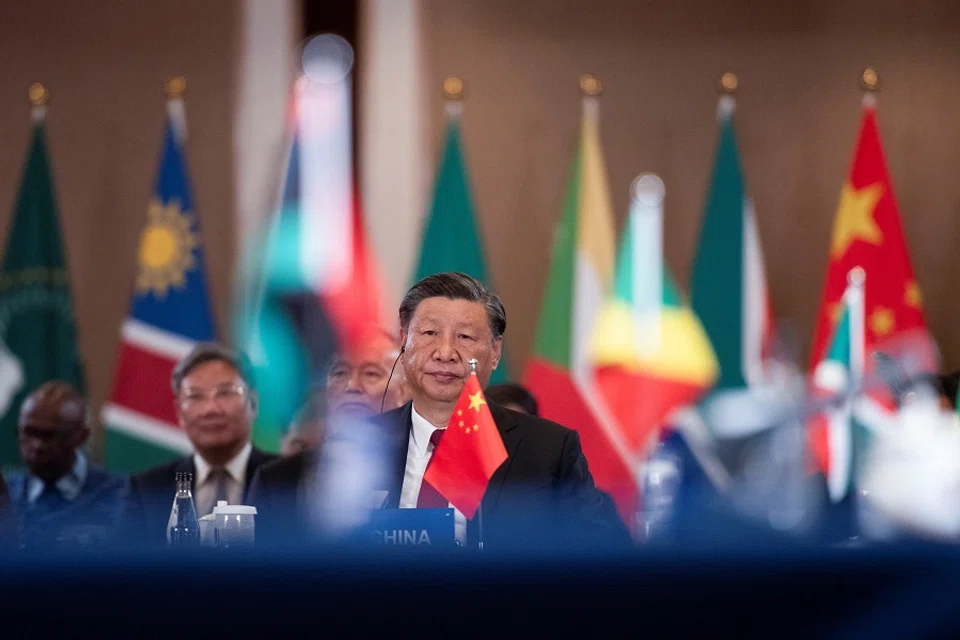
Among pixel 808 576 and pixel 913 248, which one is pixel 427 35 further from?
pixel 808 576

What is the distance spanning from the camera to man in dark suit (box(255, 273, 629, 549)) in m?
2.51

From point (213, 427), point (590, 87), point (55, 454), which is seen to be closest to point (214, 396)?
point (213, 427)

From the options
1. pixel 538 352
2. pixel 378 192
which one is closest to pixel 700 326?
pixel 538 352

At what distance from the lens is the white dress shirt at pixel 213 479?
3825 millimetres

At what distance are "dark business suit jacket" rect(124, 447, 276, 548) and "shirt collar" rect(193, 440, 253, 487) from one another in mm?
14

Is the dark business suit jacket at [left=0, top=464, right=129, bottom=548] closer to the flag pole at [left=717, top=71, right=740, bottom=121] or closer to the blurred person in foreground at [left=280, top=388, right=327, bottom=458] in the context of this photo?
the blurred person in foreground at [left=280, top=388, right=327, bottom=458]

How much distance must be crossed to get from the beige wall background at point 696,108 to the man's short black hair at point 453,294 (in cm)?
396

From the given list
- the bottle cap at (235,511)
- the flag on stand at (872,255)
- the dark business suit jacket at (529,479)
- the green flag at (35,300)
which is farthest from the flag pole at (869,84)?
the bottle cap at (235,511)

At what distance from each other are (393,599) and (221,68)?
6.25 metres

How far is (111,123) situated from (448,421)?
468cm

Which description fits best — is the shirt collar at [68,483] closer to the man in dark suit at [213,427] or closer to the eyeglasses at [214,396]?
the man in dark suit at [213,427]

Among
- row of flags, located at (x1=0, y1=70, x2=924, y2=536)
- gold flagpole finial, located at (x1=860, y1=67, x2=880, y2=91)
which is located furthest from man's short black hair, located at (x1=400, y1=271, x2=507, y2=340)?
gold flagpole finial, located at (x1=860, y1=67, x2=880, y2=91)

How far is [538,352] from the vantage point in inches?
238

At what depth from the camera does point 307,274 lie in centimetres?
648
